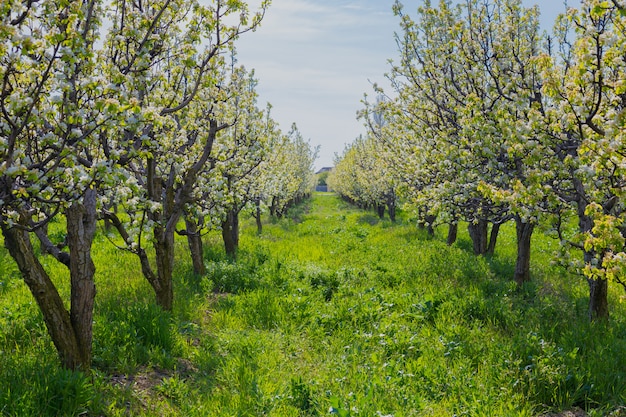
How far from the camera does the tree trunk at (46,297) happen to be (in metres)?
5.15

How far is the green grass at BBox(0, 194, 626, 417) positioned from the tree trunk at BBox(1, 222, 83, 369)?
0.33 meters

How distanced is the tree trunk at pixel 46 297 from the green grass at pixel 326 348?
0.33 meters

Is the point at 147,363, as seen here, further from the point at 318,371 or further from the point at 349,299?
the point at 349,299

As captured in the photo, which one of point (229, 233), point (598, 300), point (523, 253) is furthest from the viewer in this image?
point (229, 233)

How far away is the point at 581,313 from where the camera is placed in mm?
8617

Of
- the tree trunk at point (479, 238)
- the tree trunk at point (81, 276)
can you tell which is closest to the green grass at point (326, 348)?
the tree trunk at point (81, 276)

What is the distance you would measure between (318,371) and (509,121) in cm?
533

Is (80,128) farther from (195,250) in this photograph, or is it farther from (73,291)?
(195,250)

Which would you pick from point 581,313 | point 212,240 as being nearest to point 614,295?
point 581,313

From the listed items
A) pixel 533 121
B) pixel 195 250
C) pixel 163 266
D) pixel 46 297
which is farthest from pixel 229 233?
pixel 533 121

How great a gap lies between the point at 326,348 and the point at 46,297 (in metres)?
4.39

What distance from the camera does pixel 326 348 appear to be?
24.8 feet

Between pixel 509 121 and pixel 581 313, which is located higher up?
pixel 509 121

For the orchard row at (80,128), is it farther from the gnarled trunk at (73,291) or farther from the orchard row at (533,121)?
the orchard row at (533,121)
